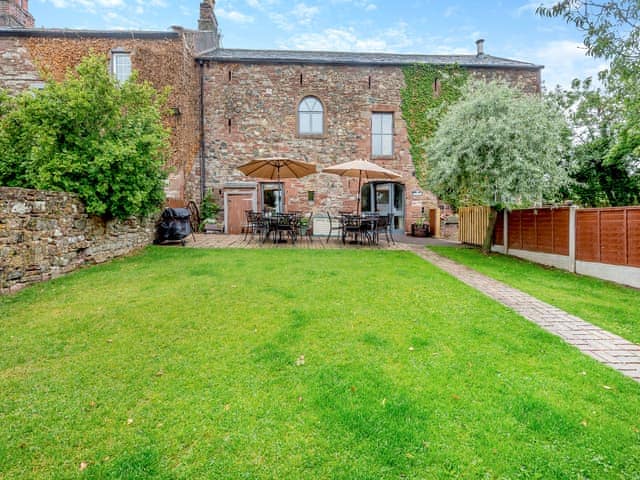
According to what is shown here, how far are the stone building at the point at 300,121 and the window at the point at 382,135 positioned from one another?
0.14ft

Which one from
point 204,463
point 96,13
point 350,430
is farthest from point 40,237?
point 96,13

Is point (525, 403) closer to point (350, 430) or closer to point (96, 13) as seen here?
point (350, 430)

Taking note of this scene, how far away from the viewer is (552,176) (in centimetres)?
775

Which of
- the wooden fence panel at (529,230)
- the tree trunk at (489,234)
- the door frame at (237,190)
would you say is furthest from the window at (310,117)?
the wooden fence panel at (529,230)

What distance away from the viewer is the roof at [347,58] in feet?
46.2

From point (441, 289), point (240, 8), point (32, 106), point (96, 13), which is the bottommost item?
point (441, 289)

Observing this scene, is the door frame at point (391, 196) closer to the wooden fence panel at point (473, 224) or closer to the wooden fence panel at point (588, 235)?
the wooden fence panel at point (473, 224)

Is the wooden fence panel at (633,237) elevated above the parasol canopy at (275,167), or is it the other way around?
the parasol canopy at (275,167)

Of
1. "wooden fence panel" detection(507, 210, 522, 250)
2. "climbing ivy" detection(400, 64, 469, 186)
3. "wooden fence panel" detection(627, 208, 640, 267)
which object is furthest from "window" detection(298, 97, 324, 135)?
"wooden fence panel" detection(627, 208, 640, 267)

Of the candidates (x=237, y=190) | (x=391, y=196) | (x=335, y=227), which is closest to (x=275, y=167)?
(x=335, y=227)

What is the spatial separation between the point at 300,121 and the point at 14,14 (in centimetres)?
1250

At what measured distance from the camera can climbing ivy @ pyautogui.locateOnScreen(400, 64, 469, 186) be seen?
1468cm

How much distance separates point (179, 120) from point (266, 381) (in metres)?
12.1

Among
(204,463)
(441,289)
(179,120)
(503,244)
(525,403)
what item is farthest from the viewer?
(179,120)
